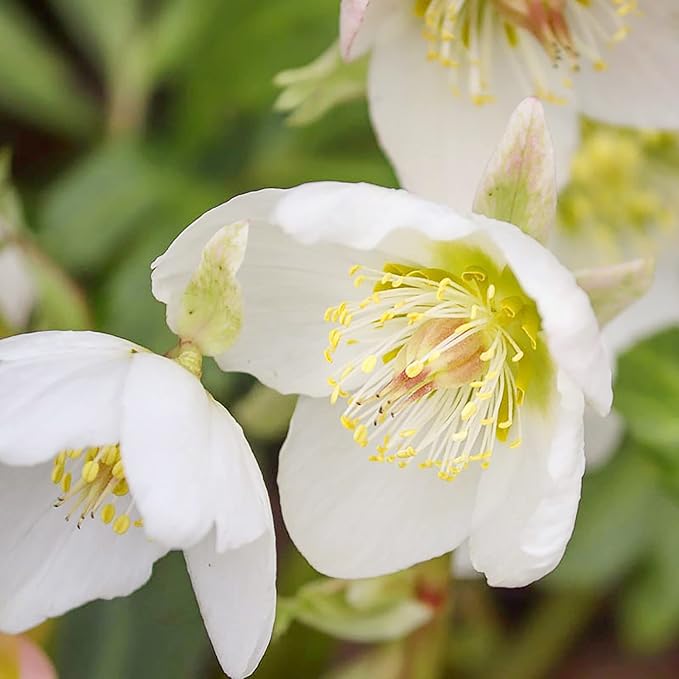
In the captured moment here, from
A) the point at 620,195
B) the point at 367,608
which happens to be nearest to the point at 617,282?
the point at 367,608

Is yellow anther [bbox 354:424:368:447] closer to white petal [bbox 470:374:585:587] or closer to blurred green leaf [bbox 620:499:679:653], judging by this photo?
white petal [bbox 470:374:585:587]

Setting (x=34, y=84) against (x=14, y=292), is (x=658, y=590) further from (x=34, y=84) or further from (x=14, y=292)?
(x=34, y=84)

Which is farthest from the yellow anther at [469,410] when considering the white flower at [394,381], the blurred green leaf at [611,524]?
the blurred green leaf at [611,524]

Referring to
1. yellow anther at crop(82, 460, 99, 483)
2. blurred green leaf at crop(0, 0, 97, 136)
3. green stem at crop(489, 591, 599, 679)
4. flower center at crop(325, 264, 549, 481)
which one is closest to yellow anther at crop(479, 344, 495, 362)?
flower center at crop(325, 264, 549, 481)

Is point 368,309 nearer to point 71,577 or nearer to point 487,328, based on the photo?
point 487,328

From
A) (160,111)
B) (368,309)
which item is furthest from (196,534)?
(160,111)

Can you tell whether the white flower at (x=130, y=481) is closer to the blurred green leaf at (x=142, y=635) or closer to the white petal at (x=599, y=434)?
the blurred green leaf at (x=142, y=635)
